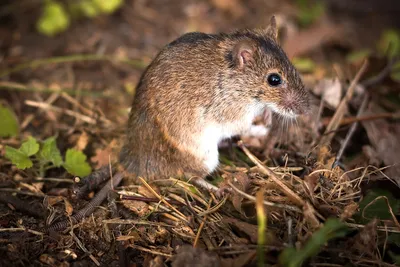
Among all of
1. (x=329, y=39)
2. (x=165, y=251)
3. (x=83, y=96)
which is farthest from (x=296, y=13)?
(x=165, y=251)

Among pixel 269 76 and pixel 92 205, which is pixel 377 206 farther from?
pixel 92 205

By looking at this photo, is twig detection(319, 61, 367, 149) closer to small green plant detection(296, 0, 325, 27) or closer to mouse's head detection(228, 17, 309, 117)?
mouse's head detection(228, 17, 309, 117)

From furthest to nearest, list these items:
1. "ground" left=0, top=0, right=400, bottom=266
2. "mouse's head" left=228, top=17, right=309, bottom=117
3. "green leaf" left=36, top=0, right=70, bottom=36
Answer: "green leaf" left=36, top=0, right=70, bottom=36, "mouse's head" left=228, top=17, right=309, bottom=117, "ground" left=0, top=0, right=400, bottom=266

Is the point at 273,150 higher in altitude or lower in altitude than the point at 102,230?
higher

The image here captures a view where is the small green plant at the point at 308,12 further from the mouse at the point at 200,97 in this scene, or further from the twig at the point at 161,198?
the twig at the point at 161,198

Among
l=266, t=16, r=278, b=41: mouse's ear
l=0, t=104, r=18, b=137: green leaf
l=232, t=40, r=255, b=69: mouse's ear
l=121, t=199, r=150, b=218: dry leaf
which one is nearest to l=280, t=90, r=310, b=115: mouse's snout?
l=232, t=40, r=255, b=69: mouse's ear

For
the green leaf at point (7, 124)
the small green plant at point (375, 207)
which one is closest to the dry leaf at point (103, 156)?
the green leaf at point (7, 124)

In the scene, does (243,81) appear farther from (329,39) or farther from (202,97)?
(329,39)
